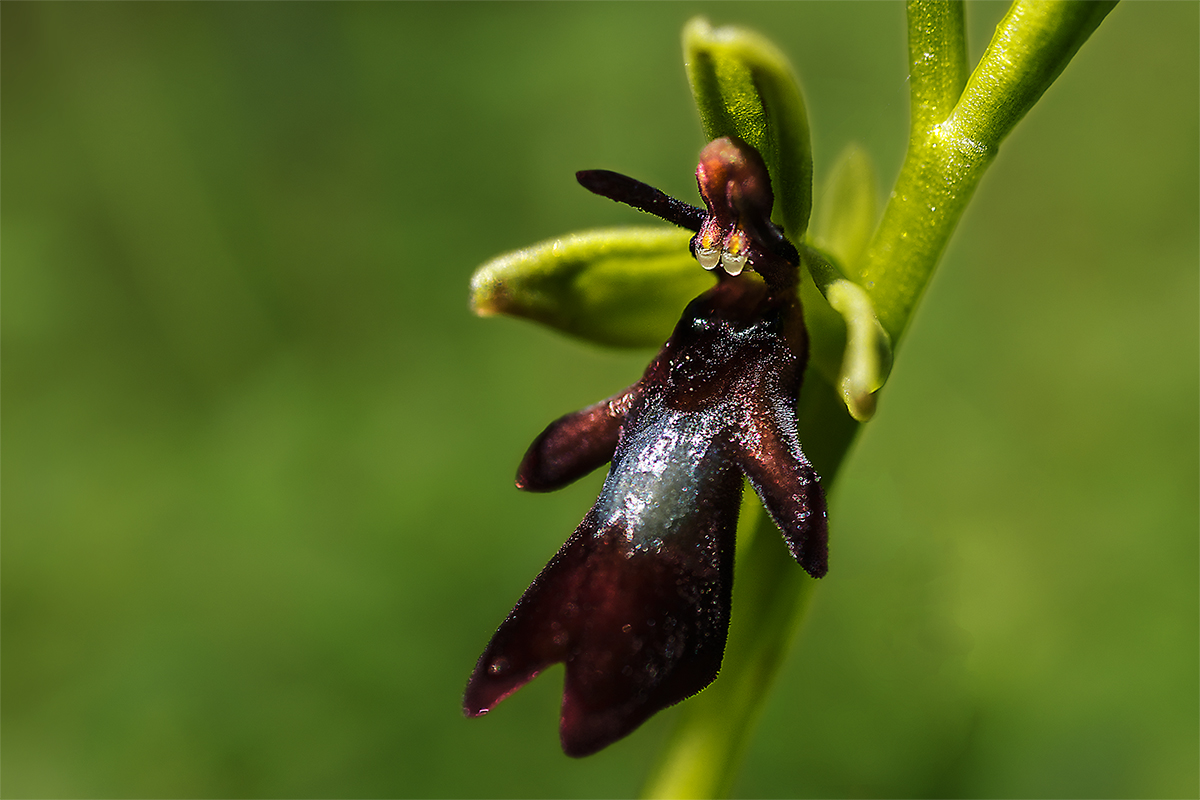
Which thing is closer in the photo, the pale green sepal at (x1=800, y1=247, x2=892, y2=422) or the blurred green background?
the pale green sepal at (x1=800, y1=247, x2=892, y2=422)

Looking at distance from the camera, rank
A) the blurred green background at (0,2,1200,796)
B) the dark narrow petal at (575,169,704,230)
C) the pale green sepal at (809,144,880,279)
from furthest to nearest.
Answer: the blurred green background at (0,2,1200,796), the pale green sepal at (809,144,880,279), the dark narrow petal at (575,169,704,230)

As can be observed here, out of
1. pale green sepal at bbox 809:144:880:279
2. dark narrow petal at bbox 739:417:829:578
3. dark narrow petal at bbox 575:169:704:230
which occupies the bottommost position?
dark narrow petal at bbox 739:417:829:578

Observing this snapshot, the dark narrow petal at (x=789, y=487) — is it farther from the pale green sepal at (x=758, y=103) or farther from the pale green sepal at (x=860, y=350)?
the pale green sepal at (x=758, y=103)

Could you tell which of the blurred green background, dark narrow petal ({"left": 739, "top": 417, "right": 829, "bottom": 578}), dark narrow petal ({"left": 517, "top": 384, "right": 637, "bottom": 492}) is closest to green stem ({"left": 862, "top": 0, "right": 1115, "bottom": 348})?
dark narrow petal ({"left": 739, "top": 417, "right": 829, "bottom": 578})

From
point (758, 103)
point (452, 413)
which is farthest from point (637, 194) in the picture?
point (452, 413)

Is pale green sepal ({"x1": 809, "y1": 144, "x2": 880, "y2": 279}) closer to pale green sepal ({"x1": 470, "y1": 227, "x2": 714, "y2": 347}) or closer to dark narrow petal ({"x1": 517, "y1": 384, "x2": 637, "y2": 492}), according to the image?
pale green sepal ({"x1": 470, "y1": 227, "x2": 714, "y2": 347})

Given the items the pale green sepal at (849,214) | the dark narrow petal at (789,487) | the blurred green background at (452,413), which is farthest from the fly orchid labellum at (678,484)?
the blurred green background at (452,413)

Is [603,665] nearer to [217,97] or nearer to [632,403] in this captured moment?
[632,403]
